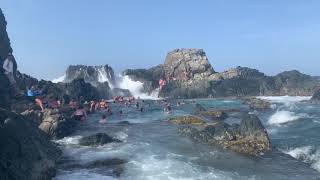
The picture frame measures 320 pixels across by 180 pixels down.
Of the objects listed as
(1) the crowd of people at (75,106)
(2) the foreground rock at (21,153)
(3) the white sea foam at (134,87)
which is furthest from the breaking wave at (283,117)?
(3) the white sea foam at (134,87)

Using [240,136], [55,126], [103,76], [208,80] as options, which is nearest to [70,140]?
[55,126]

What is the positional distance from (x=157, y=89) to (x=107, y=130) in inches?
2246

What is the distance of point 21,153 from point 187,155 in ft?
42.5

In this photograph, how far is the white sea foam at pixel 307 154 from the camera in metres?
31.9

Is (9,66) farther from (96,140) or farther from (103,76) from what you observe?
(103,76)

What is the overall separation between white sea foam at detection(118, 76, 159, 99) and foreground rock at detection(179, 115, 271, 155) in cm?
5995

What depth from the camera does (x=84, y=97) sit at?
254 ft

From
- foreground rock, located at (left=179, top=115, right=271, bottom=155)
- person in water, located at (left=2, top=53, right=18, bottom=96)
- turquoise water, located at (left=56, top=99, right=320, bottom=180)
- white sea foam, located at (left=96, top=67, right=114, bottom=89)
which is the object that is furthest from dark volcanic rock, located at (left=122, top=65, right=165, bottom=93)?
foreground rock, located at (left=179, top=115, right=271, bottom=155)

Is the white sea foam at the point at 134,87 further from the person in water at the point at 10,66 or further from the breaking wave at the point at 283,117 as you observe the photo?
the breaking wave at the point at 283,117

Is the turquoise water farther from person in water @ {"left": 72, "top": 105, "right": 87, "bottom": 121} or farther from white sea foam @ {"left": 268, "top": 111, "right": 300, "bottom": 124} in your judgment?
person in water @ {"left": 72, "top": 105, "right": 87, "bottom": 121}

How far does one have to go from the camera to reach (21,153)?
24375 millimetres

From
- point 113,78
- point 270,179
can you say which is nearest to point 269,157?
point 270,179

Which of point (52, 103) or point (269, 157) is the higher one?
point (52, 103)

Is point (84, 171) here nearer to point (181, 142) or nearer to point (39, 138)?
point (39, 138)
